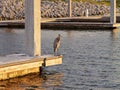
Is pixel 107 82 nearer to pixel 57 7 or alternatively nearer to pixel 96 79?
pixel 96 79

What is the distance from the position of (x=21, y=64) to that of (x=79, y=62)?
665cm

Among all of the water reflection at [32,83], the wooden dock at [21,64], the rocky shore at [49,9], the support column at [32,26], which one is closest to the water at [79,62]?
the water reflection at [32,83]

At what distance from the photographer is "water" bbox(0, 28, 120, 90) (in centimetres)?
2472

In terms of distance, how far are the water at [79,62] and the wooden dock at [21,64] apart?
0.45 metres

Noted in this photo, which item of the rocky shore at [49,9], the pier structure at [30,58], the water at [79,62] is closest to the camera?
the water at [79,62]

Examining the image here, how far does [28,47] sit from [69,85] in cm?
476

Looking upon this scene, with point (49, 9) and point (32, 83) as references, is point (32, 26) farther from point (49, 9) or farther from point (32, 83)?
point (49, 9)

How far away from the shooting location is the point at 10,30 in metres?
57.7

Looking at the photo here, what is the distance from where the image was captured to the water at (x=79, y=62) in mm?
24719

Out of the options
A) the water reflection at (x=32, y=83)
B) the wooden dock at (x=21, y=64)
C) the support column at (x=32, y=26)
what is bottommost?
the water reflection at (x=32, y=83)

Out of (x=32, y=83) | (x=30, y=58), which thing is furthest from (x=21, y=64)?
(x=30, y=58)

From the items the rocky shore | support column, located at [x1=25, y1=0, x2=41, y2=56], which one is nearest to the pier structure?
support column, located at [x1=25, y1=0, x2=41, y2=56]

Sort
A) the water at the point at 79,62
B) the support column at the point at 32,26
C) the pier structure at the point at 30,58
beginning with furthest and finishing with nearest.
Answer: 1. the support column at the point at 32,26
2. the pier structure at the point at 30,58
3. the water at the point at 79,62

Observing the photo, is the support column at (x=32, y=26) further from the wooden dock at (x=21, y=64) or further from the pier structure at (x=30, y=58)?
the wooden dock at (x=21, y=64)
